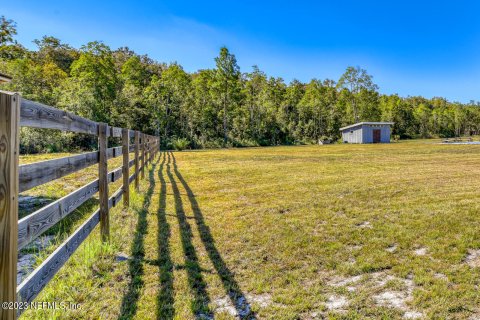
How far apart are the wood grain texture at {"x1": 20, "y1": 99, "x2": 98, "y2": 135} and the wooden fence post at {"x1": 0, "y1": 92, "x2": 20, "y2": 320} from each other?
343mm

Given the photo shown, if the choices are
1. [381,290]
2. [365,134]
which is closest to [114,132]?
[381,290]

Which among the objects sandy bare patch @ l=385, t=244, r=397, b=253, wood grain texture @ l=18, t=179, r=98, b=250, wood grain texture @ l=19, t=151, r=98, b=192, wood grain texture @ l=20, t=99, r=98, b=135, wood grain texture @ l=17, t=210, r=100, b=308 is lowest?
sandy bare patch @ l=385, t=244, r=397, b=253

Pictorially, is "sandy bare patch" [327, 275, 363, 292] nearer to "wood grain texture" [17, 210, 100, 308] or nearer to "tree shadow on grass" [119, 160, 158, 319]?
"tree shadow on grass" [119, 160, 158, 319]

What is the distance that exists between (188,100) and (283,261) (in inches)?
1393

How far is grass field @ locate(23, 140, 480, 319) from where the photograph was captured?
2.39 m

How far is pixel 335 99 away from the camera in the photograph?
5700 cm

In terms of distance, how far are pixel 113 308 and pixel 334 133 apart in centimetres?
4953

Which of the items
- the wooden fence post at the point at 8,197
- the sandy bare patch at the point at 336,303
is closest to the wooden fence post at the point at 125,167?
the wooden fence post at the point at 8,197

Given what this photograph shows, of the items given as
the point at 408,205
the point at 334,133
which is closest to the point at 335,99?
the point at 334,133

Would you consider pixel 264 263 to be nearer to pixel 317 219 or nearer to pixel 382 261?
pixel 382 261

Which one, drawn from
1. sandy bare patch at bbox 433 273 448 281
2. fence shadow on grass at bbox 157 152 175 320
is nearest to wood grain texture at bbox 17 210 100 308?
fence shadow on grass at bbox 157 152 175 320

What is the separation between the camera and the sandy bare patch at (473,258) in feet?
10.1

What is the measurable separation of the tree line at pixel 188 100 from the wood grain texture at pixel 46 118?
23894mm

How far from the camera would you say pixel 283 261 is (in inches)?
129
